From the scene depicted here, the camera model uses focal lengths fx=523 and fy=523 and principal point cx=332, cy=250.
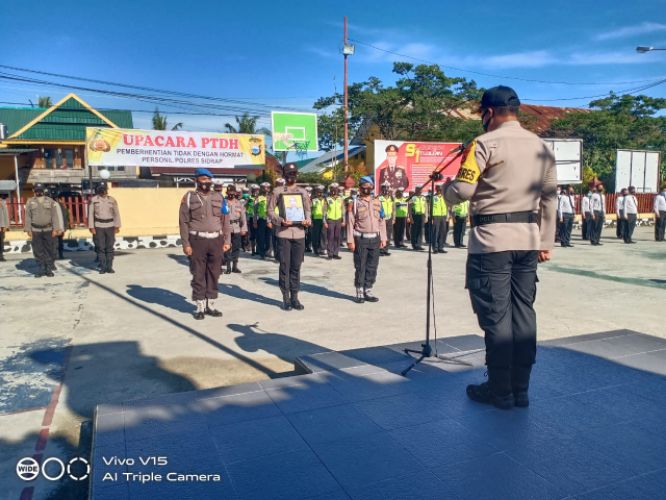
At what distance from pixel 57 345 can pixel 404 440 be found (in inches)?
183

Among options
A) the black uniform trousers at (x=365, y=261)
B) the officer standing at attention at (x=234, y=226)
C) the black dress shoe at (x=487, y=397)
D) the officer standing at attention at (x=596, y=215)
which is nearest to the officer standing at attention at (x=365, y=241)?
the black uniform trousers at (x=365, y=261)

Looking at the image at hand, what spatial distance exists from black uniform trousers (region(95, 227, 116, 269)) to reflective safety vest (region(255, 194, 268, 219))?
13.5 ft

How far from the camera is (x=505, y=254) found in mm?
3201

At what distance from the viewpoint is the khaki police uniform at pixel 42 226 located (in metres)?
10.9

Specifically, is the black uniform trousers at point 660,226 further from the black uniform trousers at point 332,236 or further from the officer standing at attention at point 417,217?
the black uniform trousers at point 332,236

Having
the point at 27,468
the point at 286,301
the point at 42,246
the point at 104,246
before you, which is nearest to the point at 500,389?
the point at 27,468

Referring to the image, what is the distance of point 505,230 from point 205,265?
189 inches

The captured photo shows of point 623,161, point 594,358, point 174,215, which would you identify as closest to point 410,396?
point 594,358

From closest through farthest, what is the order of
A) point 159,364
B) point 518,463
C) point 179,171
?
point 518,463 → point 159,364 → point 179,171

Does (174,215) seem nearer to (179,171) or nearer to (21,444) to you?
(179,171)

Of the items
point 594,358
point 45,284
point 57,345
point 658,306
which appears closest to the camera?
point 594,358

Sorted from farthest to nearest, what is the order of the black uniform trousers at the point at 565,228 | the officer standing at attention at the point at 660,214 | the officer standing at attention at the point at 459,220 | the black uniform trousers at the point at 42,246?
the officer standing at attention at the point at 660,214 → the black uniform trousers at the point at 565,228 → the officer standing at attention at the point at 459,220 → the black uniform trousers at the point at 42,246

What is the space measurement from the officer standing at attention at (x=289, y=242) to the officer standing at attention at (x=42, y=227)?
607 centimetres

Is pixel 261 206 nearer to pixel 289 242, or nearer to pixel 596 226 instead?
→ pixel 289 242
